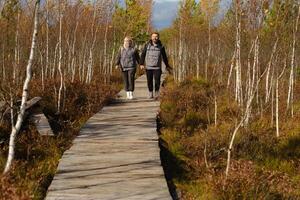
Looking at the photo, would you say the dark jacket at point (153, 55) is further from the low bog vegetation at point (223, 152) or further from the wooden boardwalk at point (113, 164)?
the wooden boardwalk at point (113, 164)

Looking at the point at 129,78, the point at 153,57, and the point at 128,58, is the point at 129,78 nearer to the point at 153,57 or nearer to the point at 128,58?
the point at 128,58

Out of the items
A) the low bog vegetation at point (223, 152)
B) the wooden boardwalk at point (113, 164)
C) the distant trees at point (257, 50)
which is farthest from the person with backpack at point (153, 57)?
the wooden boardwalk at point (113, 164)

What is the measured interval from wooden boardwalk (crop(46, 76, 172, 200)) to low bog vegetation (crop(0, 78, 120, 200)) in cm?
21

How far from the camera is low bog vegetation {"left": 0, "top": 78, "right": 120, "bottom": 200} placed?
5711 millimetres

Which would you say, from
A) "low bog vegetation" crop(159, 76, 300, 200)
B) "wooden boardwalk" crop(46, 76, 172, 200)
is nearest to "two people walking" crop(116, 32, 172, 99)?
"low bog vegetation" crop(159, 76, 300, 200)

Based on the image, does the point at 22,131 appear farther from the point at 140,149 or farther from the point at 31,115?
the point at 140,149

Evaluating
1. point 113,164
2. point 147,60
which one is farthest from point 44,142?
point 147,60

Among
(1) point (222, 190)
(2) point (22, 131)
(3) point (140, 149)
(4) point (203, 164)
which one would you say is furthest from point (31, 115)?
(1) point (222, 190)

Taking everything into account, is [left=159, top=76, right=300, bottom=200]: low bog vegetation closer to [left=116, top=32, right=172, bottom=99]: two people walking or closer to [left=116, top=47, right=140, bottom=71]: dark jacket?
[left=116, top=32, right=172, bottom=99]: two people walking

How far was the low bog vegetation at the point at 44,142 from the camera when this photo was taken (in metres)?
5.71

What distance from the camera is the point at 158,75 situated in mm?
13312

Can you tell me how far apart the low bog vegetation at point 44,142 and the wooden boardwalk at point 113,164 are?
0.21 meters

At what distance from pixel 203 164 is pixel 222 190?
221cm

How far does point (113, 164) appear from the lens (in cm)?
681
